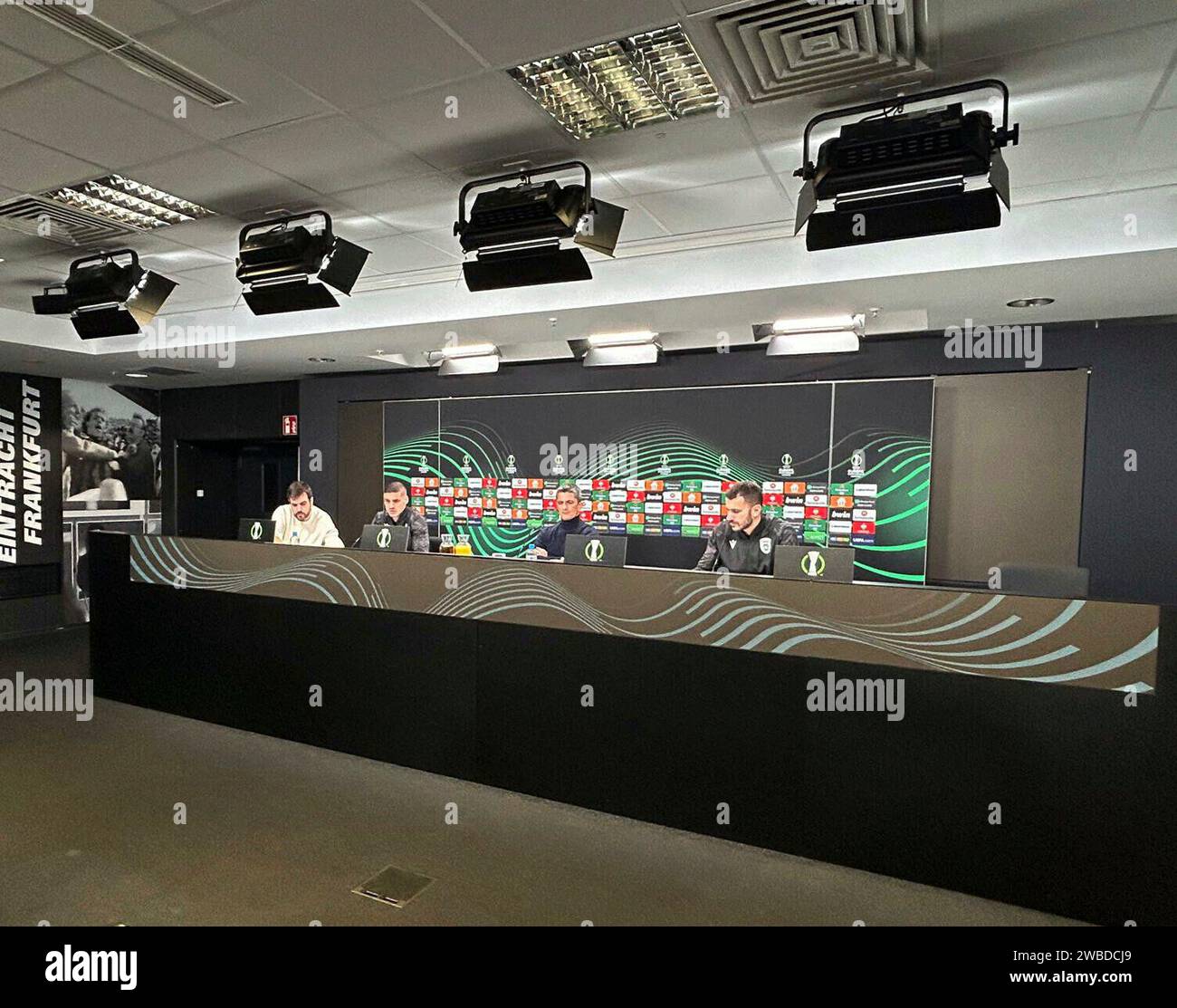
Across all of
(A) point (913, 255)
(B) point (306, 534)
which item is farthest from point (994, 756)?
(B) point (306, 534)

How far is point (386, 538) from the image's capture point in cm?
514

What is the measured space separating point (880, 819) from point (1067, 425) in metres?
3.65

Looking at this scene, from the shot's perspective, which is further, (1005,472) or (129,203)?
(1005,472)

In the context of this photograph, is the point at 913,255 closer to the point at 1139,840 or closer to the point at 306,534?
the point at 1139,840

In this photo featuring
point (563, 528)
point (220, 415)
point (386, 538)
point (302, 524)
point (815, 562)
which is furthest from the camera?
point (220, 415)

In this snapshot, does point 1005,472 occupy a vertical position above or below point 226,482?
above

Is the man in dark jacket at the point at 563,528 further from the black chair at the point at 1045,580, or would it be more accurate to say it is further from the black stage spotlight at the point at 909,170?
the black stage spotlight at the point at 909,170

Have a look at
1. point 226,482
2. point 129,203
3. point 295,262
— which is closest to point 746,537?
point 295,262

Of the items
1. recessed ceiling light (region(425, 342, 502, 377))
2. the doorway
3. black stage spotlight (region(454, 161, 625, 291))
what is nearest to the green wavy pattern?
recessed ceiling light (region(425, 342, 502, 377))

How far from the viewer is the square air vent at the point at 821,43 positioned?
7.21ft

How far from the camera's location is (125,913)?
2.66 metres

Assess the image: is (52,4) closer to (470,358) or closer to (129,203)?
(129,203)

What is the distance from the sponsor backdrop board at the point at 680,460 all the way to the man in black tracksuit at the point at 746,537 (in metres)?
1.12

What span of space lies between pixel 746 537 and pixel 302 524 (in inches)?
135
